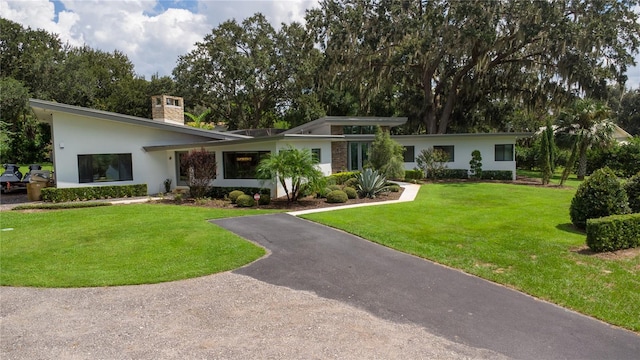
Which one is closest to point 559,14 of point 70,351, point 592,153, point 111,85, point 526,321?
point 592,153

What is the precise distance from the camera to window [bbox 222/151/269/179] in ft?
57.8

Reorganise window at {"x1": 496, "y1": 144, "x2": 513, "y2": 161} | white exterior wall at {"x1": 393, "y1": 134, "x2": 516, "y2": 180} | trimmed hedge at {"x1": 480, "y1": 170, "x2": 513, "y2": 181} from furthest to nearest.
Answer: window at {"x1": 496, "y1": 144, "x2": 513, "y2": 161} → white exterior wall at {"x1": 393, "y1": 134, "x2": 516, "y2": 180} → trimmed hedge at {"x1": 480, "y1": 170, "x2": 513, "y2": 181}

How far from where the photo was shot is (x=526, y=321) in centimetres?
529

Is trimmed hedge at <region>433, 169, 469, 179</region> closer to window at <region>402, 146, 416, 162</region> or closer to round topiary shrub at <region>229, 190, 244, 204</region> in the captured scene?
window at <region>402, 146, 416, 162</region>

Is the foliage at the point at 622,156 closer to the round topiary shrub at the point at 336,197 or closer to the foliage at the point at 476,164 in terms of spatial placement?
the foliage at the point at 476,164

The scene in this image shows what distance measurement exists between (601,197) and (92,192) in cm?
1883

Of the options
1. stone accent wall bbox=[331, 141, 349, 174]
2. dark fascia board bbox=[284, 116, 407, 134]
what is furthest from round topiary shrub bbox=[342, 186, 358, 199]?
dark fascia board bbox=[284, 116, 407, 134]

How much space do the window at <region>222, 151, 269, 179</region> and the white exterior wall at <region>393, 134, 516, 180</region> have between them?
12.7 meters

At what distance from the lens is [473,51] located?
88.0 feet

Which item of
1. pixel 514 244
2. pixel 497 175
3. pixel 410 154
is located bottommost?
pixel 514 244

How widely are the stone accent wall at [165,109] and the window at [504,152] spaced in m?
19.9

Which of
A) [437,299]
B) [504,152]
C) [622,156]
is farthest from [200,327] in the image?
[622,156]

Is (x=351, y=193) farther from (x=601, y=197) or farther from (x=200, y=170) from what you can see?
(x=601, y=197)

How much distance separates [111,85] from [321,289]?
46.5 meters
